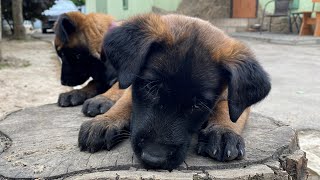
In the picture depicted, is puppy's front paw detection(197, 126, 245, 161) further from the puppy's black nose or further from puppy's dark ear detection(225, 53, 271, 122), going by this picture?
the puppy's black nose

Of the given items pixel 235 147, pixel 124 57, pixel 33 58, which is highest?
pixel 124 57

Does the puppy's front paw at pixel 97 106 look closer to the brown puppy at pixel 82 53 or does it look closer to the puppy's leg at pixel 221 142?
A: the brown puppy at pixel 82 53

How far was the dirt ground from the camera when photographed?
7512 millimetres

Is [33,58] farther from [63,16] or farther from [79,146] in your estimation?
[79,146]

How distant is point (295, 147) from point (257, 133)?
0.25 meters

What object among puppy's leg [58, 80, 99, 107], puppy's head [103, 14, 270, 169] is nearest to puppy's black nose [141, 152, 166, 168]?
puppy's head [103, 14, 270, 169]

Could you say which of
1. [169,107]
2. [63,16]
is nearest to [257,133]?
[169,107]

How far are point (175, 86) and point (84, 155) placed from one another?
2.18 ft

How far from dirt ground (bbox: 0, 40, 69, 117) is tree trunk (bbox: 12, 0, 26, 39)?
14.8ft

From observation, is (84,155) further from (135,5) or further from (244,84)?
(135,5)

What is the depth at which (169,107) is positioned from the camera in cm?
212

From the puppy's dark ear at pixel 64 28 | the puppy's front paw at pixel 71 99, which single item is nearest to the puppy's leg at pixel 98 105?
the puppy's front paw at pixel 71 99

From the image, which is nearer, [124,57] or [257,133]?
[124,57]

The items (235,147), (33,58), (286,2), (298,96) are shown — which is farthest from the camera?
(286,2)
